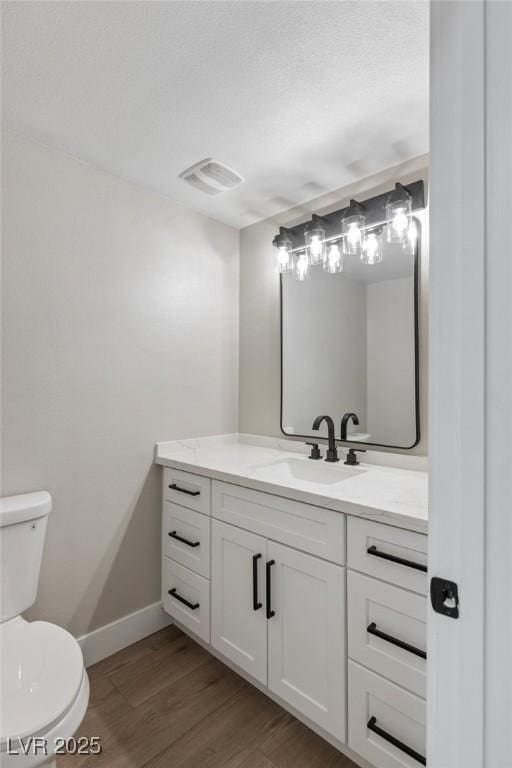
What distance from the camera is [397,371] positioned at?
1856mm

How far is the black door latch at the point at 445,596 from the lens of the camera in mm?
623

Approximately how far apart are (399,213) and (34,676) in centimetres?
212

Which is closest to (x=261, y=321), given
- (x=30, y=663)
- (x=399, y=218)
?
(x=399, y=218)

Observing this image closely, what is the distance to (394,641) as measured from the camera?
1.19m

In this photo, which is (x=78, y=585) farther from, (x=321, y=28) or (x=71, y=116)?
(x=321, y=28)

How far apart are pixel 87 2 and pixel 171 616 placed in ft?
7.99

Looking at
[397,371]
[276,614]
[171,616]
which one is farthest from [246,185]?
[171,616]

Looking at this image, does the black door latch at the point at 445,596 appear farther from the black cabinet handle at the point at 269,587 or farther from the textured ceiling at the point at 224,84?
the textured ceiling at the point at 224,84

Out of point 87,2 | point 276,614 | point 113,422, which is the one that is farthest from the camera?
point 113,422

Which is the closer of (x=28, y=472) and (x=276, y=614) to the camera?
(x=276, y=614)

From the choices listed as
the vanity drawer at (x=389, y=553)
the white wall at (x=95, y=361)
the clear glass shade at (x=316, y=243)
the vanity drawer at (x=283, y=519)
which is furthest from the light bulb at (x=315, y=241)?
the vanity drawer at (x=389, y=553)

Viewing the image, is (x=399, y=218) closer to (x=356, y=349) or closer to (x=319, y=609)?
(x=356, y=349)

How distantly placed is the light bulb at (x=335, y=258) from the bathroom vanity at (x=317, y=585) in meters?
0.96

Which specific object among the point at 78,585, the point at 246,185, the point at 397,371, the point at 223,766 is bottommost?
the point at 223,766
